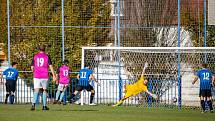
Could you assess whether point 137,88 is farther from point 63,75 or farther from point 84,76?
point 63,75

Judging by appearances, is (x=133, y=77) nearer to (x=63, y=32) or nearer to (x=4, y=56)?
(x=63, y=32)

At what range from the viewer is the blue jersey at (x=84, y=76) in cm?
2848

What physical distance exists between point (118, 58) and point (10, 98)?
4.63 m

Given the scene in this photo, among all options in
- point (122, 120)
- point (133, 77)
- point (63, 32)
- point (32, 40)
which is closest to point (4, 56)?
point (32, 40)

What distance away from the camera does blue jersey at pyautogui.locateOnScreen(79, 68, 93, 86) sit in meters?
28.5

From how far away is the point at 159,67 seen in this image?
95.1 ft

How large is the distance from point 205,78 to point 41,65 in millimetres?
6714

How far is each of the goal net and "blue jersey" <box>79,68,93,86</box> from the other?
0.30m

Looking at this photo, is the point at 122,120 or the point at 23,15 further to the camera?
the point at 23,15

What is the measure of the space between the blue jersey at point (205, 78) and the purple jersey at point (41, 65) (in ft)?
20.8

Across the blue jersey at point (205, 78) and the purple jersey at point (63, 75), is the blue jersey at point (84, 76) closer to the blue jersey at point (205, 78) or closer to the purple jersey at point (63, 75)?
the purple jersey at point (63, 75)

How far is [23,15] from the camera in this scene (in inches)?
1331

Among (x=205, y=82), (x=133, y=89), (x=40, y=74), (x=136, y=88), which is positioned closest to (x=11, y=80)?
(x=133, y=89)

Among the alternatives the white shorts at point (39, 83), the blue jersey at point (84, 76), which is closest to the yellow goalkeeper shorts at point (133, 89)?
the blue jersey at point (84, 76)
